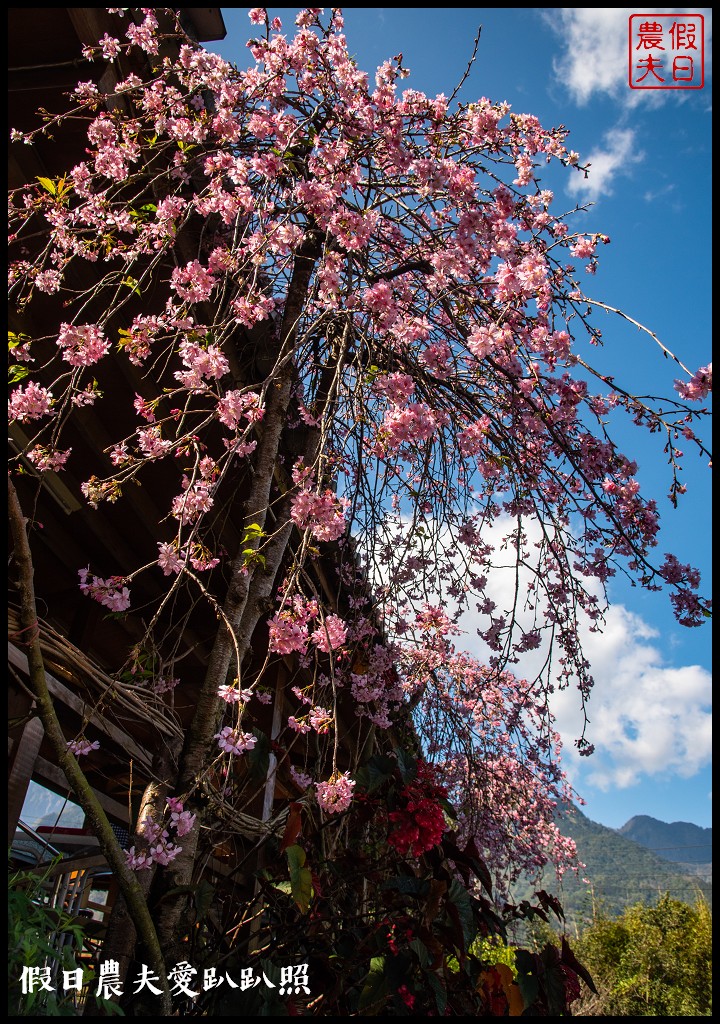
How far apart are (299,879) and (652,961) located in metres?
15.1

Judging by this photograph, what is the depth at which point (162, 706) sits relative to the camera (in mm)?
1933

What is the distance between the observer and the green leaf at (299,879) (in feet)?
5.39

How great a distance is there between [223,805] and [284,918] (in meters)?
0.43

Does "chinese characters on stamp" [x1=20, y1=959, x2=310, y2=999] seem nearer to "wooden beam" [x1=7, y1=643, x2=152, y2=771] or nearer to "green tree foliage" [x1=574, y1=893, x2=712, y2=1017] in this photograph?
"wooden beam" [x1=7, y1=643, x2=152, y2=771]

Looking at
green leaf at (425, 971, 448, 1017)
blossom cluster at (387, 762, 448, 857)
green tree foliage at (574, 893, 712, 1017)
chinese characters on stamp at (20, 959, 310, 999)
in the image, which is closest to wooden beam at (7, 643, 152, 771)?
chinese characters on stamp at (20, 959, 310, 999)

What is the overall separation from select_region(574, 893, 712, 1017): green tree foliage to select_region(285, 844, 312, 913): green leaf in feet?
36.9

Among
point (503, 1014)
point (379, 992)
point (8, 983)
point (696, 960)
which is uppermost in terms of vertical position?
point (8, 983)

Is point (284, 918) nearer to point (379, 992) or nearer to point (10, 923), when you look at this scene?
point (379, 992)

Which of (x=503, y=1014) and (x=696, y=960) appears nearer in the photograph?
(x=503, y=1014)

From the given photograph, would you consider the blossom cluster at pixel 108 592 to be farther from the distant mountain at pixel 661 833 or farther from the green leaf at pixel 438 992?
the distant mountain at pixel 661 833

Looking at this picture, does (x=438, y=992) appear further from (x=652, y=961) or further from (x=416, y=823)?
(x=652, y=961)

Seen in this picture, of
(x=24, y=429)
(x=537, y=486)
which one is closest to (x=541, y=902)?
(x=537, y=486)

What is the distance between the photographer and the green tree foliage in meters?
10.9

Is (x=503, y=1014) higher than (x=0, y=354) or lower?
lower
